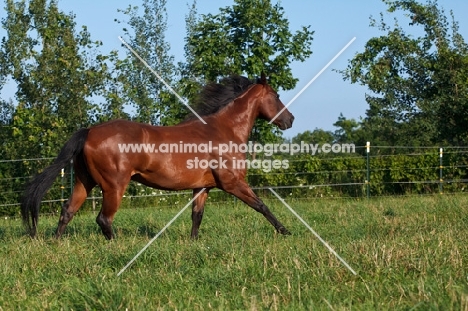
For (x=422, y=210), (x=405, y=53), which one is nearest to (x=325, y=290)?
(x=422, y=210)

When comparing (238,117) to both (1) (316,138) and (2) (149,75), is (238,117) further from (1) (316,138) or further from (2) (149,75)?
(1) (316,138)

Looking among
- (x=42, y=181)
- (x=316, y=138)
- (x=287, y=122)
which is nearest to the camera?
(x=42, y=181)

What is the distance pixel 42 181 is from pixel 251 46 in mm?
9252

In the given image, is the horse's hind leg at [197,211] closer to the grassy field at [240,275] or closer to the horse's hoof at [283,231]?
the horse's hoof at [283,231]

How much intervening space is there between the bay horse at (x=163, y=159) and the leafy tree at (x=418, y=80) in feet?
40.1

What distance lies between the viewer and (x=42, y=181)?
Result: 28.0 ft

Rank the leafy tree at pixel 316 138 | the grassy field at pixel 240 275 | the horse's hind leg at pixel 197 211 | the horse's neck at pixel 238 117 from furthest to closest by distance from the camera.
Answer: the leafy tree at pixel 316 138 → the horse's neck at pixel 238 117 → the horse's hind leg at pixel 197 211 → the grassy field at pixel 240 275

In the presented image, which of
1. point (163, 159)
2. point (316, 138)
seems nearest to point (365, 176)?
point (163, 159)

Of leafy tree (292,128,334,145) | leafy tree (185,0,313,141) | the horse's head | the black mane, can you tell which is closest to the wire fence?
leafy tree (185,0,313,141)

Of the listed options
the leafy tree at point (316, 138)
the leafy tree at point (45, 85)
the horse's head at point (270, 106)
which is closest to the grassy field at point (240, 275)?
the horse's head at point (270, 106)

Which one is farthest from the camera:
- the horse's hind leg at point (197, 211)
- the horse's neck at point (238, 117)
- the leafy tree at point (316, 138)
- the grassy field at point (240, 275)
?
the leafy tree at point (316, 138)

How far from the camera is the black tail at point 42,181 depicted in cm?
836

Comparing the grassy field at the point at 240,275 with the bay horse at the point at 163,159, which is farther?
the bay horse at the point at 163,159

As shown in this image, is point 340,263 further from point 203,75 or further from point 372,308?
point 203,75
